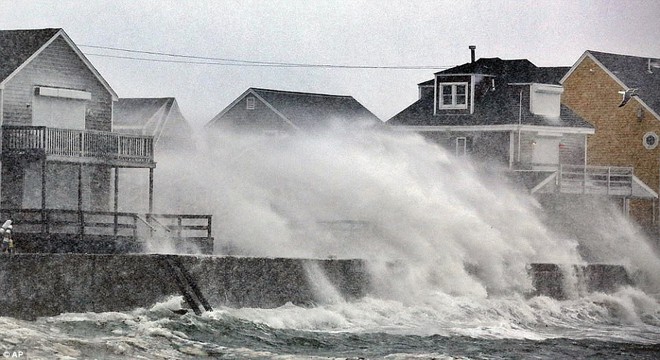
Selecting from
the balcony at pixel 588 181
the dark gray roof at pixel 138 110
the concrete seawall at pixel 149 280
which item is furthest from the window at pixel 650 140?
the concrete seawall at pixel 149 280

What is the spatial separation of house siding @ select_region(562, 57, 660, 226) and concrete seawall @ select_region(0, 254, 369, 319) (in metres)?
32.4

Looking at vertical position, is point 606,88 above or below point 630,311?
above

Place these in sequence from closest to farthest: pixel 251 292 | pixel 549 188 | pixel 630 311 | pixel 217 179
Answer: pixel 251 292 < pixel 630 311 < pixel 217 179 < pixel 549 188

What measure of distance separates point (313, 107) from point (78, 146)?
2568 cm

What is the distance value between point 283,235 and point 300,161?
440cm

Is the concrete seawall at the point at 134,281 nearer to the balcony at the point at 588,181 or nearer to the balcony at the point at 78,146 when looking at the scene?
the balcony at the point at 78,146

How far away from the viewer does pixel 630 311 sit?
37.6 meters

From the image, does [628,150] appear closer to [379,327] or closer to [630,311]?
[630,311]

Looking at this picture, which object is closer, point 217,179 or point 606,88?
point 217,179

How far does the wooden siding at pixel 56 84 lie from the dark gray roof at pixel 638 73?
89.4ft

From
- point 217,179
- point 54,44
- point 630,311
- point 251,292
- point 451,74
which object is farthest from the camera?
point 451,74

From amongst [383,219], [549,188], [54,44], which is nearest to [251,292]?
[383,219]

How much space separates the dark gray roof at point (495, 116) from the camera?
58.7 metres

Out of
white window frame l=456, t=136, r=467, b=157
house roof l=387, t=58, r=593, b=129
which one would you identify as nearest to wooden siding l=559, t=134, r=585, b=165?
house roof l=387, t=58, r=593, b=129
